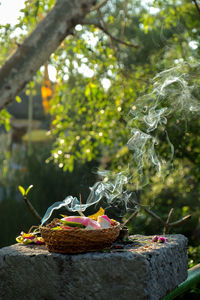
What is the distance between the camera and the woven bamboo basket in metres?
2.32

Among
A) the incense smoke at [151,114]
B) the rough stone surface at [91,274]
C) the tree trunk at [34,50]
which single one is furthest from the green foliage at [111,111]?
the rough stone surface at [91,274]

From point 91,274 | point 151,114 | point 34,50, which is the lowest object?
point 91,274

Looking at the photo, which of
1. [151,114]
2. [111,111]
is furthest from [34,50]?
[111,111]

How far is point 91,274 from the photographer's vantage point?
2.29 metres

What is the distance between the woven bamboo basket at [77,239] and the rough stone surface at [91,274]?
0.15ft

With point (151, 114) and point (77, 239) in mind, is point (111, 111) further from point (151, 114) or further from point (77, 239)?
point (77, 239)

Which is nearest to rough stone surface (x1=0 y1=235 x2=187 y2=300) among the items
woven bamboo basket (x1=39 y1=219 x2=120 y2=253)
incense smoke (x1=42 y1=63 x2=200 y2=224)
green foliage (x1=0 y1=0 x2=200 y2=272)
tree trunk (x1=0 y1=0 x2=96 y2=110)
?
woven bamboo basket (x1=39 y1=219 x2=120 y2=253)

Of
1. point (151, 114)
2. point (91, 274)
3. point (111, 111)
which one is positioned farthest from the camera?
point (111, 111)

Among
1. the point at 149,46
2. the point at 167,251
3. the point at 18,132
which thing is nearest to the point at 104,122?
the point at 167,251

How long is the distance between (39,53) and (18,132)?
16.8 metres

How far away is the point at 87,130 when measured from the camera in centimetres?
634

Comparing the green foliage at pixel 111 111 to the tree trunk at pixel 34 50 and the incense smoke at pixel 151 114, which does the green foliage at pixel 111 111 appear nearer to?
the incense smoke at pixel 151 114

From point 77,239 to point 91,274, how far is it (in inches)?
7.8

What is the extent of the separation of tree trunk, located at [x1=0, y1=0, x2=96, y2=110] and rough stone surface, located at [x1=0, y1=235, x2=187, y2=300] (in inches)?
70.4
